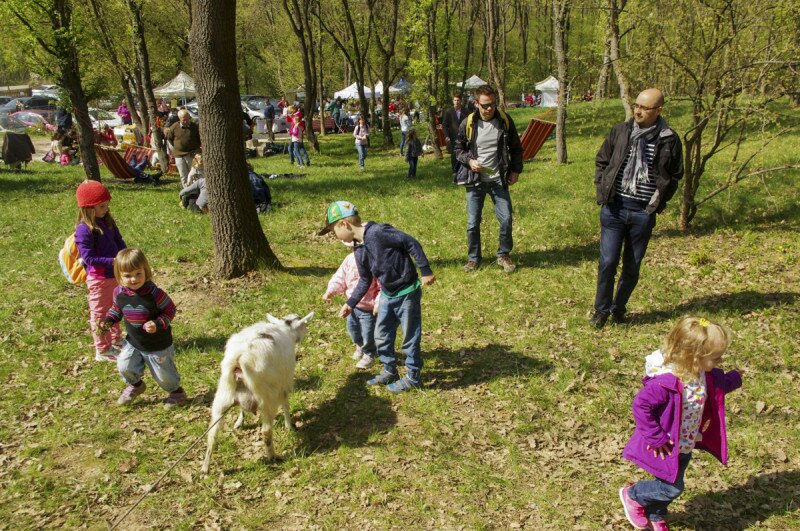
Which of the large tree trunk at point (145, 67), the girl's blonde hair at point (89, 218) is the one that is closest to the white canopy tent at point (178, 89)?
the large tree trunk at point (145, 67)

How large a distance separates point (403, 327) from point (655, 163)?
3.02 metres

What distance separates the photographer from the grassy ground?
403 cm

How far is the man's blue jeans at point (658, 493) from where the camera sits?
3466 mm

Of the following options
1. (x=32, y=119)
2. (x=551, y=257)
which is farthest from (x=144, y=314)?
(x=32, y=119)

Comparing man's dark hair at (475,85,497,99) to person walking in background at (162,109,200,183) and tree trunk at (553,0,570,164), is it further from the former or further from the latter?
person walking in background at (162,109,200,183)

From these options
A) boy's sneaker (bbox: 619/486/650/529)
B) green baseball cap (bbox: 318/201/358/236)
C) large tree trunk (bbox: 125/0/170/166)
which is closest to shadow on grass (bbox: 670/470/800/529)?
boy's sneaker (bbox: 619/486/650/529)

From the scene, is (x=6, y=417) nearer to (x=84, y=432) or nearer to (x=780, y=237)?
(x=84, y=432)

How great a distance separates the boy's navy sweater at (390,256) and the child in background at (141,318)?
5.97 feet

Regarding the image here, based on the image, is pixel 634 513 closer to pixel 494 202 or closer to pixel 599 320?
pixel 599 320

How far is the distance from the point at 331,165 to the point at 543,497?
16.0 metres

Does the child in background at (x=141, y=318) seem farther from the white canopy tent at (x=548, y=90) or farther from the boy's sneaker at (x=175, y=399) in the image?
the white canopy tent at (x=548, y=90)

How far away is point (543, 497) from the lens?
4070mm

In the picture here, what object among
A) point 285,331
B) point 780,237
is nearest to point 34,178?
point 285,331

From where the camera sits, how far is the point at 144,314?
4.75m
